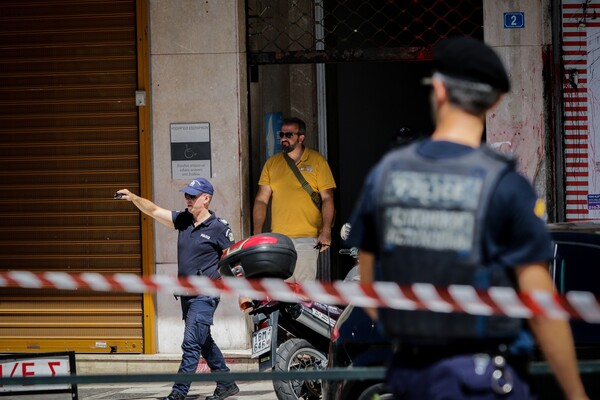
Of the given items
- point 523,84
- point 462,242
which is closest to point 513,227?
point 462,242

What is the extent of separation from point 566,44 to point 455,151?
803 centimetres

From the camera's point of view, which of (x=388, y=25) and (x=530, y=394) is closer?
(x=530, y=394)

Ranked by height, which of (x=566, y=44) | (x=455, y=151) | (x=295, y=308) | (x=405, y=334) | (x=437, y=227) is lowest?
(x=295, y=308)

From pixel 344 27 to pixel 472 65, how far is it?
9853mm

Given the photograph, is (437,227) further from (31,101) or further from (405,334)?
(31,101)

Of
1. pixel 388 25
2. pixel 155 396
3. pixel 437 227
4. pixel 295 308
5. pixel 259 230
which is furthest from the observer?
pixel 388 25

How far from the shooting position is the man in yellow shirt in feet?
36.8

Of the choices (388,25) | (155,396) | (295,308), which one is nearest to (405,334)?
(295,308)

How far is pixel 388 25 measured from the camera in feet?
43.0

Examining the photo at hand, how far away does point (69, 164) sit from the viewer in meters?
11.6

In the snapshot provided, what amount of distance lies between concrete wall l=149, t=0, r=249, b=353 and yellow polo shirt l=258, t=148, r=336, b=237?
27 centimetres

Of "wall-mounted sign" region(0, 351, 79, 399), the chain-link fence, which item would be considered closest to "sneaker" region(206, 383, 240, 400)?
"wall-mounted sign" region(0, 351, 79, 399)

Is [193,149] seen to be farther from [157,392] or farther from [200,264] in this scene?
[157,392]

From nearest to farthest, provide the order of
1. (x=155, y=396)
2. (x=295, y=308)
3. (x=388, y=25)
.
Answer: (x=295, y=308), (x=155, y=396), (x=388, y=25)
